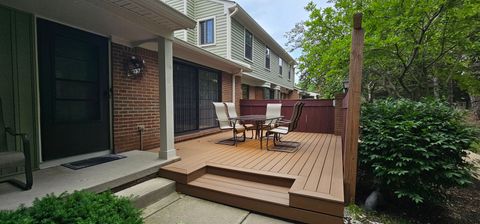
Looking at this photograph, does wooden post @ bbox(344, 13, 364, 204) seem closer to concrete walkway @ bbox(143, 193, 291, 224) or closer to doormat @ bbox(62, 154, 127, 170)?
concrete walkway @ bbox(143, 193, 291, 224)

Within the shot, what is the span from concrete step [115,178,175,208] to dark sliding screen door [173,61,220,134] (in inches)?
92.9

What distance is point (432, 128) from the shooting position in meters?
3.02

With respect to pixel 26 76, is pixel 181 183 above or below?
below

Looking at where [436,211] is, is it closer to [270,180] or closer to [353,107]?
[353,107]

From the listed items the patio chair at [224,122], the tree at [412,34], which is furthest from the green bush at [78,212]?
the tree at [412,34]

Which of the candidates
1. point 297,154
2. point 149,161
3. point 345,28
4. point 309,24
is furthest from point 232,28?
point 149,161

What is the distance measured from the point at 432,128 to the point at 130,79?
4964 mm

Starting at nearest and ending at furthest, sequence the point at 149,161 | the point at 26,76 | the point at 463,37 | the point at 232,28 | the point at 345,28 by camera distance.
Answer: the point at 26,76
the point at 149,161
the point at 463,37
the point at 345,28
the point at 232,28

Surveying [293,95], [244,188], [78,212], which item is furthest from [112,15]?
[293,95]

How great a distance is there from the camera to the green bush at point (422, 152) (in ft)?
9.46

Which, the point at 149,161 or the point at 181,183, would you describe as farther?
the point at 149,161

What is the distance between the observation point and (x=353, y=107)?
2863mm

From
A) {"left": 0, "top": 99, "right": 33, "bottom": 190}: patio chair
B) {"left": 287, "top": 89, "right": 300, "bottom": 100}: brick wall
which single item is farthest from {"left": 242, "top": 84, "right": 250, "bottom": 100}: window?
{"left": 287, "top": 89, "right": 300, "bottom": 100}: brick wall

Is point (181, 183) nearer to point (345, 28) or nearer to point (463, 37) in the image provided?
point (345, 28)
